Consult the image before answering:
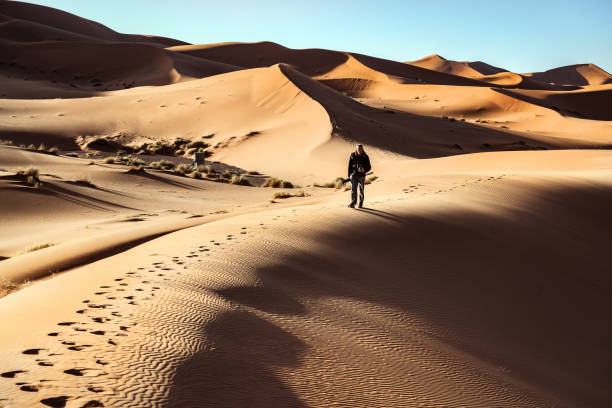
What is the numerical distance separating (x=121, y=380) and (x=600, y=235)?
1207cm

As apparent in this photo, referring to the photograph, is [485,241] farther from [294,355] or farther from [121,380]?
[121,380]

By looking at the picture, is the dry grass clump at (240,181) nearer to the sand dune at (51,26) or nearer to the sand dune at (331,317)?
the sand dune at (331,317)

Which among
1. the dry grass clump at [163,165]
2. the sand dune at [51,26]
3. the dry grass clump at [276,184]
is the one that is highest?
the sand dune at [51,26]

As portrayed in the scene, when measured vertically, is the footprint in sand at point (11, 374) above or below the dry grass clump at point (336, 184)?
below

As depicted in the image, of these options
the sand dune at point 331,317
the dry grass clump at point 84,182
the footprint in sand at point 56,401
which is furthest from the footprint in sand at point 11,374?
the dry grass clump at point 84,182

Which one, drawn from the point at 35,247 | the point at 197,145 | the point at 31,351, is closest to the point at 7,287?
the point at 35,247

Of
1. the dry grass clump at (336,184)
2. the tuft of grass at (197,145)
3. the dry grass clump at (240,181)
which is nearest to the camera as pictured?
the dry grass clump at (336,184)

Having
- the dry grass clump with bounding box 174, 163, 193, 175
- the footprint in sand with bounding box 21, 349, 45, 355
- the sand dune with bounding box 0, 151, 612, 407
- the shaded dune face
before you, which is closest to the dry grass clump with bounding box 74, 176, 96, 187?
the dry grass clump with bounding box 174, 163, 193, 175

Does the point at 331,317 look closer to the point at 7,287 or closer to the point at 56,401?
the point at 56,401

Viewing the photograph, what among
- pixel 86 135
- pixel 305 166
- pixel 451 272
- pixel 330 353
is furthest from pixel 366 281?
pixel 86 135

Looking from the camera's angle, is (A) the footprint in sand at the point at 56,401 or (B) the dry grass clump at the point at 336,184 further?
(B) the dry grass clump at the point at 336,184

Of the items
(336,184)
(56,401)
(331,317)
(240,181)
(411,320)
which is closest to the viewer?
(56,401)

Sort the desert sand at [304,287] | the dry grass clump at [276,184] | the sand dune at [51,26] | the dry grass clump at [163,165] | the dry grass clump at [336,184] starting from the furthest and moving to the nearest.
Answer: the sand dune at [51,26] → the dry grass clump at [163,165] → the dry grass clump at [276,184] → the dry grass clump at [336,184] → the desert sand at [304,287]

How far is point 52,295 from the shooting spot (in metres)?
5.85
